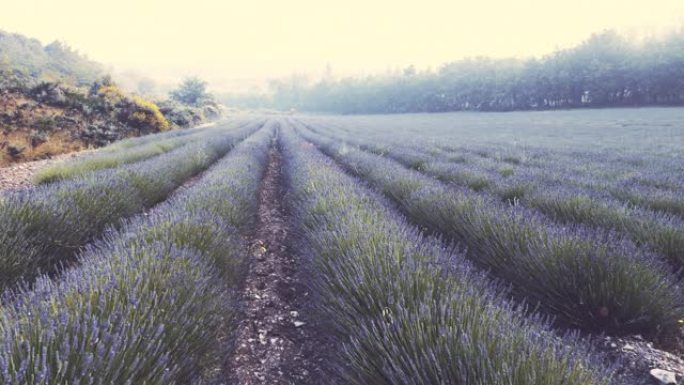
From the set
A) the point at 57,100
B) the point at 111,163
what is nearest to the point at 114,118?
the point at 57,100

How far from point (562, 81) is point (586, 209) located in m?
49.3

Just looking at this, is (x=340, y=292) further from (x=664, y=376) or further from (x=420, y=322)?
(x=664, y=376)

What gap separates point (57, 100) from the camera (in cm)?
1135

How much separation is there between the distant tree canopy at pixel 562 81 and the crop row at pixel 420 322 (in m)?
47.8

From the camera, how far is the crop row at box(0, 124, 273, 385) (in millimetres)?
1062

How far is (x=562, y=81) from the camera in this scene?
4409 cm

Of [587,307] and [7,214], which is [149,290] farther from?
[587,307]

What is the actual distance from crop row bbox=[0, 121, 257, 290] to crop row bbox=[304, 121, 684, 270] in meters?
3.73

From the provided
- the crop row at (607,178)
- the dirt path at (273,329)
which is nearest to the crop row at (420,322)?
the dirt path at (273,329)

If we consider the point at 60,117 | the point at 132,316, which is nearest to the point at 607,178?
the point at 132,316

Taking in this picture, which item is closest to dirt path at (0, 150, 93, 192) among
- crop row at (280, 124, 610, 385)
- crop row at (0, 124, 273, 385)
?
crop row at (0, 124, 273, 385)

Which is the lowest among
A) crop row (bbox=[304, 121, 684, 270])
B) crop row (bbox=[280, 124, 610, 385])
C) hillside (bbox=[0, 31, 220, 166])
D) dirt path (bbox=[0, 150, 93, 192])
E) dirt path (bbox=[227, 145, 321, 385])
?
dirt path (bbox=[227, 145, 321, 385])

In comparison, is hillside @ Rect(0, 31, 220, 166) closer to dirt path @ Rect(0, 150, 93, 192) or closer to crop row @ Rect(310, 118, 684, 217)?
dirt path @ Rect(0, 150, 93, 192)

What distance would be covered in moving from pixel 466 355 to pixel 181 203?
2855 millimetres
